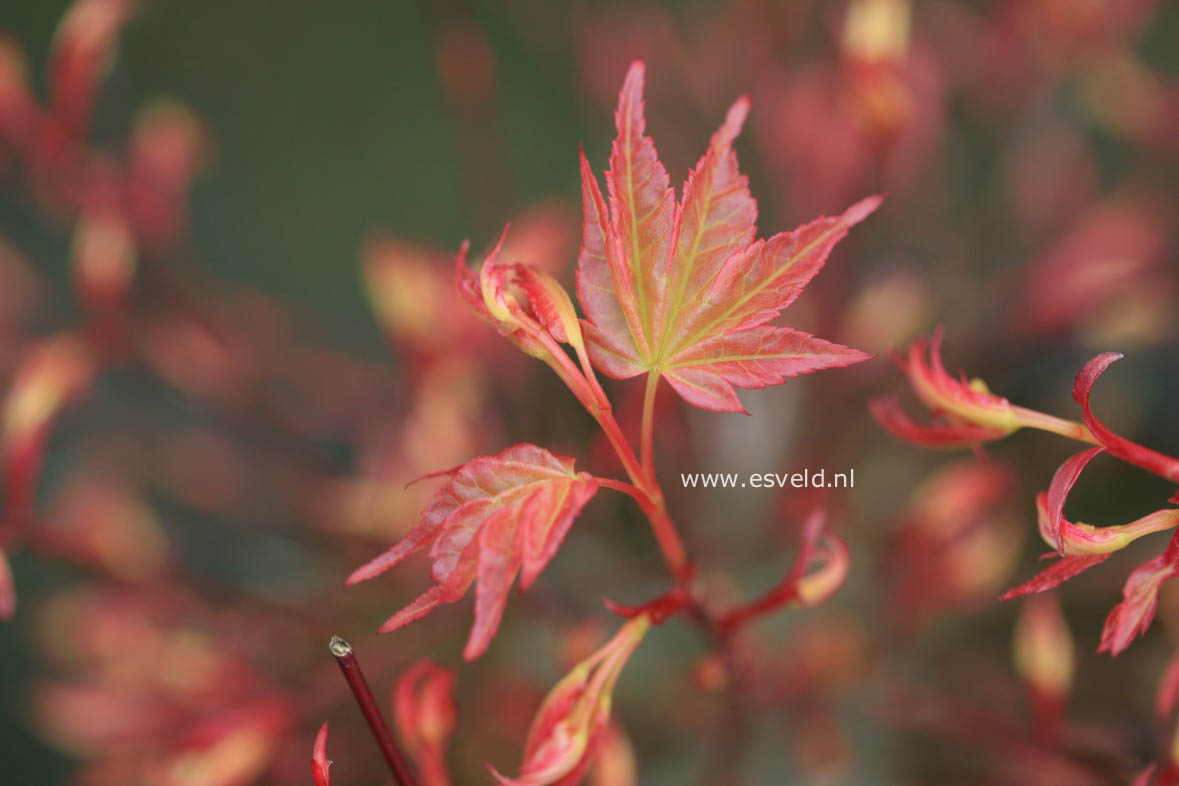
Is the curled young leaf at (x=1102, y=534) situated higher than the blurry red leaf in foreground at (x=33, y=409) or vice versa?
the blurry red leaf in foreground at (x=33, y=409)

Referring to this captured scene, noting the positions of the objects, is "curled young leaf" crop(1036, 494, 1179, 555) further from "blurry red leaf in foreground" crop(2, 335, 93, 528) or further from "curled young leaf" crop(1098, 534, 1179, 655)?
"blurry red leaf in foreground" crop(2, 335, 93, 528)

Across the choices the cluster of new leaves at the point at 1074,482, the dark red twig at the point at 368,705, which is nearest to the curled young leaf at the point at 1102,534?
the cluster of new leaves at the point at 1074,482

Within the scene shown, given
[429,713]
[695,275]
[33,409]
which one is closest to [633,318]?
[695,275]

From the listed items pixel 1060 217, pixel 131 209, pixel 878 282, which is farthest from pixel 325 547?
pixel 1060 217

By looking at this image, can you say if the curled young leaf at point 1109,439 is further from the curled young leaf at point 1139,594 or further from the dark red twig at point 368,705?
the dark red twig at point 368,705

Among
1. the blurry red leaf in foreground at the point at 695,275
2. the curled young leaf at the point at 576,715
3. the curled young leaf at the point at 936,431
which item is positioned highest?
the blurry red leaf in foreground at the point at 695,275

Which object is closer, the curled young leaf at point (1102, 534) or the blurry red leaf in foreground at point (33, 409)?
the curled young leaf at point (1102, 534)

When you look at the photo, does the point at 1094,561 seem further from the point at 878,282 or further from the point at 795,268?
the point at 878,282
